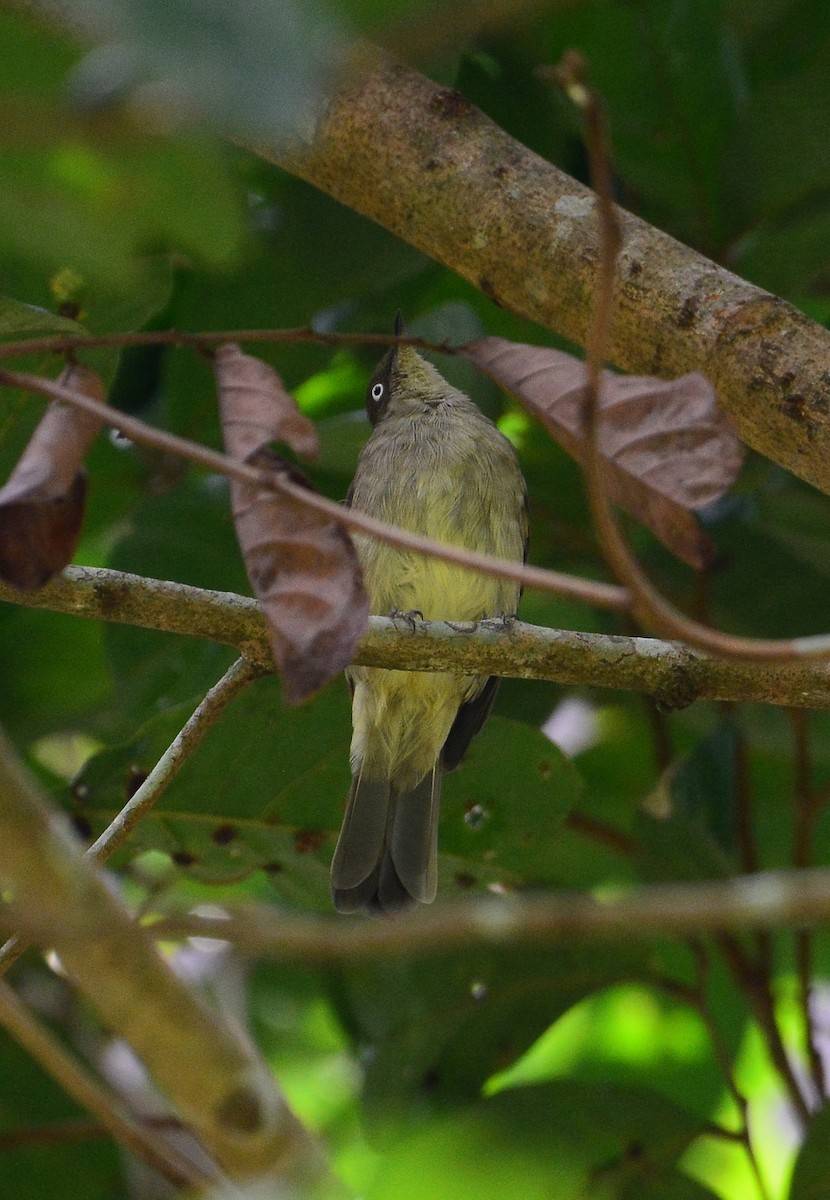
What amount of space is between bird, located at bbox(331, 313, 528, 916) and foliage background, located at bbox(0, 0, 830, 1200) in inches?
4.9

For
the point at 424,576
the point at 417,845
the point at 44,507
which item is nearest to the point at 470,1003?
the point at 417,845

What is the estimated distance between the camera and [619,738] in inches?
159

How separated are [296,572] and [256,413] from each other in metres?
0.22

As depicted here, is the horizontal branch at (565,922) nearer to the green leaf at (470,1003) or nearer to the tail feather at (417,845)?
the tail feather at (417,845)

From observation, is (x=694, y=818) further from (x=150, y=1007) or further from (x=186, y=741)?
(x=150, y=1007)

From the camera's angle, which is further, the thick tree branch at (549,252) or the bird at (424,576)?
the bird at (424,576)

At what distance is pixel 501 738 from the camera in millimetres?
3088

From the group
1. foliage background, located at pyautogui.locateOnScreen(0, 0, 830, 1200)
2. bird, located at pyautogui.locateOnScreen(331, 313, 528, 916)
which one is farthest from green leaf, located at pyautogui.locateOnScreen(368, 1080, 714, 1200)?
bird, located at pyautogui.locateOnScreen(331, 313, 528, 916)

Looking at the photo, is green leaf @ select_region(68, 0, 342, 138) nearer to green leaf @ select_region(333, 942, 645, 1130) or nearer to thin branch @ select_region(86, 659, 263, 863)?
thin branch @ select_region(86, 659, 263, 863)

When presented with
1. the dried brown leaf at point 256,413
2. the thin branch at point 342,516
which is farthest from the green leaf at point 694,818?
the thin branch at point 342,516

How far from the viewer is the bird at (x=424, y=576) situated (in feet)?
12.0

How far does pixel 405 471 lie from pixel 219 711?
5.34ft

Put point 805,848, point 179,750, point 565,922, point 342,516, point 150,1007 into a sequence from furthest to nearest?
1. point 805,848
2. point 179,750
3. point 342,516
4. point 150,1007
5. point 565,922

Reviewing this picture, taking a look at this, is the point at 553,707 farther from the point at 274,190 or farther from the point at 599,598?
the point at 599,598
